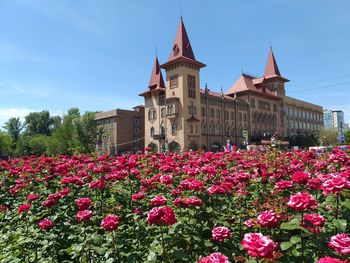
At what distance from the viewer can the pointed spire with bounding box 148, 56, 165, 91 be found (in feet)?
199

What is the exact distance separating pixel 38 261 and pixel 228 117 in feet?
194

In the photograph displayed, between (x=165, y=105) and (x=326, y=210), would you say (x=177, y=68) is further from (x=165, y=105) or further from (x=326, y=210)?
(x=326, y=210)

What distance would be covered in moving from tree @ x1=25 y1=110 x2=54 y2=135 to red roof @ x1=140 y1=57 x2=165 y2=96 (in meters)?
43.5

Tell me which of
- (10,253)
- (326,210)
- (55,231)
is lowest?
(10,253)

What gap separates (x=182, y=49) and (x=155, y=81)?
999 centimetres

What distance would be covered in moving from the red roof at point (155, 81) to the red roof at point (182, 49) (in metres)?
5.41

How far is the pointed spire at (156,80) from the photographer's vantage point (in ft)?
199

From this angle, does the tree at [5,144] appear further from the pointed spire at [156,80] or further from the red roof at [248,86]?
the red roof at [248,86]

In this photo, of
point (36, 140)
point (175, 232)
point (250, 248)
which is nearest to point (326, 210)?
point (175, 232)

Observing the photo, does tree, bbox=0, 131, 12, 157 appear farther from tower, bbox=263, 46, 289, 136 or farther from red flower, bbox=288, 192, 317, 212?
red flower, bbox=288, 192, 317, 212

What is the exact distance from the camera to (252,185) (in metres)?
5.08

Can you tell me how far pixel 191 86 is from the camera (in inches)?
2130

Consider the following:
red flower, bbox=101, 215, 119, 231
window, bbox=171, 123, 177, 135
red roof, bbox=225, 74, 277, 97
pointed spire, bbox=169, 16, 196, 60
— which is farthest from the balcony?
red flower, bbox=101, 215, 119, 231

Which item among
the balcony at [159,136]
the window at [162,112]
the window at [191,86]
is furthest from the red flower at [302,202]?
the window at [162,112]
